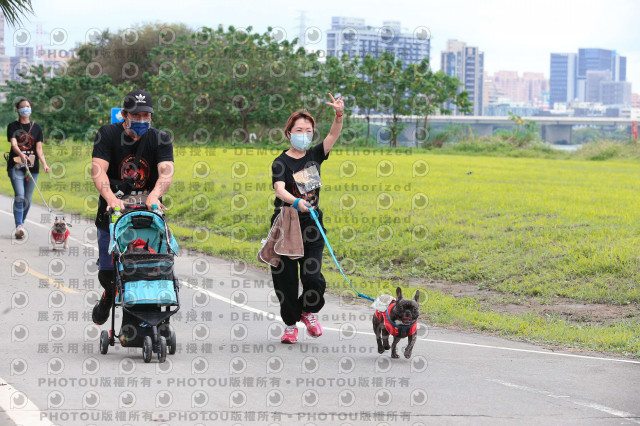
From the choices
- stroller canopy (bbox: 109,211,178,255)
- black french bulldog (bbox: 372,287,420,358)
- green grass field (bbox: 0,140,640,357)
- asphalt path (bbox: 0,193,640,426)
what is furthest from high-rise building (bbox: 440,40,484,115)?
stroller canopy (bbox: 109,211,178,255)

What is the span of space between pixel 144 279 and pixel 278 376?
132cm

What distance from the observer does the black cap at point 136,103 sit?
7.38 metres

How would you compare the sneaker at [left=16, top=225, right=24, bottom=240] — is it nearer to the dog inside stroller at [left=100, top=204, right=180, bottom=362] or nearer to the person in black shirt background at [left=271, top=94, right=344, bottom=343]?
the person in black shirt background at [left=271, top=94, right=344, bottom=343]

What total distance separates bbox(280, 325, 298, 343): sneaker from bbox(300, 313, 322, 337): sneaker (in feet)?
0.44

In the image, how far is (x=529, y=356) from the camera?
26.8 ft

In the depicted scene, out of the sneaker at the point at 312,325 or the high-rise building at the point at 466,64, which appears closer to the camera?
the sneaker at the point at 312,325

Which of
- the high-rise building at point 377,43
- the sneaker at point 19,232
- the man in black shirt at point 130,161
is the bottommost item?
the sneaker at point 19,232

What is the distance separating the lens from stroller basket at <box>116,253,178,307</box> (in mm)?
7051

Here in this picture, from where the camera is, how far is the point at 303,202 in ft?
25.7

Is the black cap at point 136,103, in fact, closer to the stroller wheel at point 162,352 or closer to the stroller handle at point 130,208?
the stroller handle at point 130,208

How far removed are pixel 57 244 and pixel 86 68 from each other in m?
48.9

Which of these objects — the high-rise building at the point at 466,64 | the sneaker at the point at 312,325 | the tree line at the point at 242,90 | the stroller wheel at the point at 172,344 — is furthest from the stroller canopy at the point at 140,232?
the high-rise building at the point at 466,64

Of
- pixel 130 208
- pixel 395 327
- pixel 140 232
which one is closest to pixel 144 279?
pixel 140 232

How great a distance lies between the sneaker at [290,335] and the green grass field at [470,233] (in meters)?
2.22
